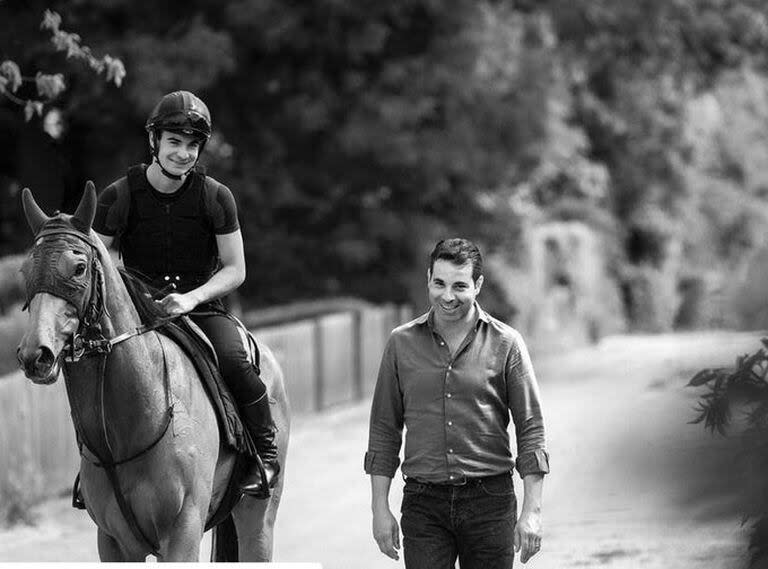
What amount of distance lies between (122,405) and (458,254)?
1.55 m

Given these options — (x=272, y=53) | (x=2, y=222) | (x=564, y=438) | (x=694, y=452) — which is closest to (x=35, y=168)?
(x=2, y=222)

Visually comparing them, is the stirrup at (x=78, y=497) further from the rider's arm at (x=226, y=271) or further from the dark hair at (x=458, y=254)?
the dark hair at (x=458, y=254)

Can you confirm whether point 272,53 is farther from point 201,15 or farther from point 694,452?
point 694,452

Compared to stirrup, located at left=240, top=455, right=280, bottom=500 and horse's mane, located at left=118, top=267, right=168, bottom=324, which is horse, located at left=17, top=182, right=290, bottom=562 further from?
stirrup, located at left=240, top=455, right=280, bottom=500

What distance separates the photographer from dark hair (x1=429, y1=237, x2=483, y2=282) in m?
6.02

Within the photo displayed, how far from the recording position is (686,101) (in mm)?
38188

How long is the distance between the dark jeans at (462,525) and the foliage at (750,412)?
66.3 inches

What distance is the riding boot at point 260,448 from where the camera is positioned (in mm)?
7543

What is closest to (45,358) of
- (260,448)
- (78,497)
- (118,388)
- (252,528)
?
(118,388)

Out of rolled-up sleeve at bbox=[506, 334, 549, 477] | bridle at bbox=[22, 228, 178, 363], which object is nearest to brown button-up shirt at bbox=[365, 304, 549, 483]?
rolled-up sleeve at bbox=[506, 334, 549, 477]

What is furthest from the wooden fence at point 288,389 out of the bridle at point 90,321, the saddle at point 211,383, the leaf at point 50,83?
the bridle at point 90,321

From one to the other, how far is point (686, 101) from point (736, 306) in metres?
35.0

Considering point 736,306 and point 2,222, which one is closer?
point 736,306

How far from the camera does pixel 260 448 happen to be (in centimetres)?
765
